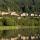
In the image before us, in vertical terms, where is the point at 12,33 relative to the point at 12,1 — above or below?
below

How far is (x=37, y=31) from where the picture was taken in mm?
2543

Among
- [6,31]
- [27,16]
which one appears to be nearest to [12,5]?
[27,16]

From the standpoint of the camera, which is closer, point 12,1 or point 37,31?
point 37,31

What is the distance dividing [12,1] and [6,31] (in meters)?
0.61

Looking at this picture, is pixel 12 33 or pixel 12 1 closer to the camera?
pixel 12 33

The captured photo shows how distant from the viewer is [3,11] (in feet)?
8.82

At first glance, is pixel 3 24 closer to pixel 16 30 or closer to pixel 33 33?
pixel 16 30

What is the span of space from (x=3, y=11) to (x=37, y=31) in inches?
28.9

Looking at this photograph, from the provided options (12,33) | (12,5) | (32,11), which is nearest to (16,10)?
(12,5)

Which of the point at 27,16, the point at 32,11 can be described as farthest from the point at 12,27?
the point at 32,11

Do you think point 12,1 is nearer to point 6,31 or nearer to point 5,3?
point 5,3

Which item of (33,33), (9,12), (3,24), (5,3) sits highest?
(5,3)

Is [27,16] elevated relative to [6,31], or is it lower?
elevated

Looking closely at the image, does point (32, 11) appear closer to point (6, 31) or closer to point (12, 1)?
point (12, 1)
